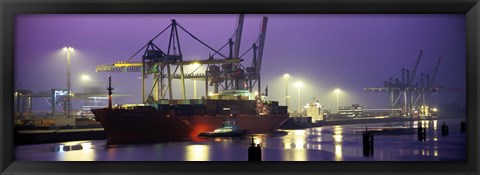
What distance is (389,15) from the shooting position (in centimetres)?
546

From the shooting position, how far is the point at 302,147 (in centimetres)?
716

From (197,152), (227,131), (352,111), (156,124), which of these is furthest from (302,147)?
(156,124)

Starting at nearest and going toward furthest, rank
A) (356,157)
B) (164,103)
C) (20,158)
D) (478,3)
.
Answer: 1. (478,3)
2. (20,158)
3. (356,157)
4. (164,103)

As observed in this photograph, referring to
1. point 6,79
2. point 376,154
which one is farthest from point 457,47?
point 6,79

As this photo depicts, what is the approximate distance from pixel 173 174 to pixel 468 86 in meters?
3.19

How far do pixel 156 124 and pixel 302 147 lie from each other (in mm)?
2094

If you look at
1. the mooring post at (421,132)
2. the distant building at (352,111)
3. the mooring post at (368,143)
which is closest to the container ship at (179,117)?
the distant building at (352,111)

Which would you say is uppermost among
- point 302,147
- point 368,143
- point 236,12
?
point 236,12

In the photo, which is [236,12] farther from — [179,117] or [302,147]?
[302,147]

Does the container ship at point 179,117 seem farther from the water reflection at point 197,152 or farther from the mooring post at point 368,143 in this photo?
the mooring post at point 368,143

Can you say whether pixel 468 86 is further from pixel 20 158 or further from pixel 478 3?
pixel 20 158

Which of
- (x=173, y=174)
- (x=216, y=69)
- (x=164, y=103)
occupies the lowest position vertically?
(x=173, y=174)

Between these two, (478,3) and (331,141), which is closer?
(478,3)

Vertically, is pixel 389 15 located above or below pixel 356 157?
above
